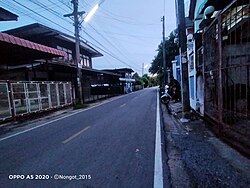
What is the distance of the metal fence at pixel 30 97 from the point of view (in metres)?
13.7

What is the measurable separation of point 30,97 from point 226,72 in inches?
515

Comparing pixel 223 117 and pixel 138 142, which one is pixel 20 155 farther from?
pixel 223 117

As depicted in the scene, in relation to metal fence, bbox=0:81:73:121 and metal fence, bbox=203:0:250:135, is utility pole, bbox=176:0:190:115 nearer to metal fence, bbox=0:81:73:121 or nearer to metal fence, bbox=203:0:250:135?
metal fence, bbox=203:0:250:135

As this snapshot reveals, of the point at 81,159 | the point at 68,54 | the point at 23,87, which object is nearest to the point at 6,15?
the point at 23,87

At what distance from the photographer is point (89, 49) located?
36406 millimetres

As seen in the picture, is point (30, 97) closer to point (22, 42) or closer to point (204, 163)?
point (22, 42)

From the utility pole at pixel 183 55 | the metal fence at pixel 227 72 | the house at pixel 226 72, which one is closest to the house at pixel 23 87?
the utility pole at pixel 183 55

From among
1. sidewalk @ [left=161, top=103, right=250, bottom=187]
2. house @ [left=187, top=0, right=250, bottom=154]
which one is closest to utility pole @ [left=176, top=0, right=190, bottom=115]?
house @ [left=187, top=0, right=250, bottom=154]

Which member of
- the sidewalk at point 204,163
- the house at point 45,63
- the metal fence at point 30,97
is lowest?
the sidewalk at point 204,163

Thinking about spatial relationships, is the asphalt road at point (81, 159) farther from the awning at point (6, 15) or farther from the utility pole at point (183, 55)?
the awning at point (6, 15)

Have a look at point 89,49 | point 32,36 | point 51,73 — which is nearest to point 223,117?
point 51,73

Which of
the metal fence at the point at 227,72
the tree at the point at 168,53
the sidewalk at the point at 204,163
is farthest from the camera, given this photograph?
the tree at the point at 168,53

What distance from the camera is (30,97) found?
53.1ft

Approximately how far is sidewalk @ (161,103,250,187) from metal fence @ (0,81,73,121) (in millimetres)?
10136
